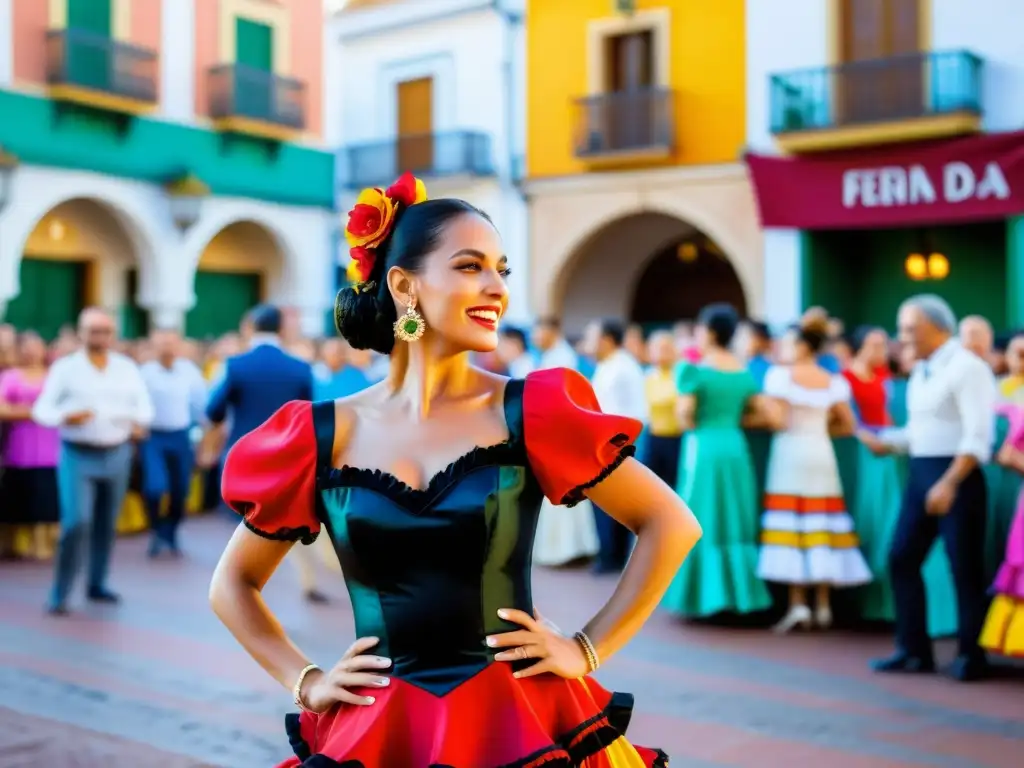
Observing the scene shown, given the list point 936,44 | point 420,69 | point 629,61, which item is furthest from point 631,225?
point 936,44

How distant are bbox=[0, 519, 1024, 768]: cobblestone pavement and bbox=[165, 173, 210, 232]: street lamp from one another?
37.3 feet

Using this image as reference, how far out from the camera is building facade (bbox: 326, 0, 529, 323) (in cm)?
1927

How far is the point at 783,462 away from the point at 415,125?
14841mm

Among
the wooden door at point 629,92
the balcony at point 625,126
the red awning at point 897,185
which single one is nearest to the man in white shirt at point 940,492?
the red awning at point 897,185

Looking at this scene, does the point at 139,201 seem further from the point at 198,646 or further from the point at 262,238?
the point at 198,646

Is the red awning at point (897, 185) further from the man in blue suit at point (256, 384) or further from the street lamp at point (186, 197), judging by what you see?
the man in blue suit at point (256, 384)

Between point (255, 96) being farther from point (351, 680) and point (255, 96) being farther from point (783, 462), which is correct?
point (351, 680)

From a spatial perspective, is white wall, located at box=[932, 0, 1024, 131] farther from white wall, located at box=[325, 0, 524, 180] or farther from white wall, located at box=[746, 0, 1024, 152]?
white wall, located at box=[325, 0, 524, 180]

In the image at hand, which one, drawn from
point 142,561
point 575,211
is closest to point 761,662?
point 142,561

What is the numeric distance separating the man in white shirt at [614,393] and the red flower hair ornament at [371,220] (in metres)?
6.65

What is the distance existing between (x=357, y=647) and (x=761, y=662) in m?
4.47

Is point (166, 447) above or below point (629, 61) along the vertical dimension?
below

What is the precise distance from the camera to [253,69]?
1895 cm

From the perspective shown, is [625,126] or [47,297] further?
[47,297]
